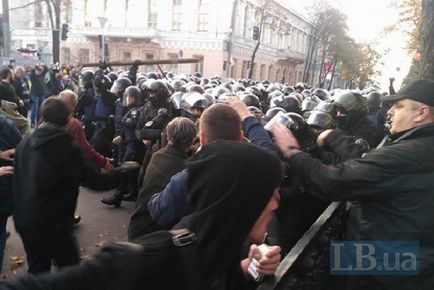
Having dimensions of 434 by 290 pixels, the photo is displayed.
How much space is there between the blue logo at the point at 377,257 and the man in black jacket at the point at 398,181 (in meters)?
0.03

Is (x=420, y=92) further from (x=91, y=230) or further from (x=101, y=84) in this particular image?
(x=101, y=84)

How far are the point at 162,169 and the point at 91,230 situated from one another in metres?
3.25

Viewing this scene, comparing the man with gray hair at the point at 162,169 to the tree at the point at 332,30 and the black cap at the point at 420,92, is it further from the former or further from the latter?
the tree at the point at 332,30

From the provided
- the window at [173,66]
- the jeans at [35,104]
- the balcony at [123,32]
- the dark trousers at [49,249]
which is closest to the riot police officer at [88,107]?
the jeans at [35,104]

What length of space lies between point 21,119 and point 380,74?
2665 inches

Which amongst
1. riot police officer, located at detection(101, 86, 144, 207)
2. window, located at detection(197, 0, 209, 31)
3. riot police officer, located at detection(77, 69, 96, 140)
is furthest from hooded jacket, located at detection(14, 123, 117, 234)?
window, located at detection(197, 0, 209, 31)

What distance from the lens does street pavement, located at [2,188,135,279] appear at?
181 inches

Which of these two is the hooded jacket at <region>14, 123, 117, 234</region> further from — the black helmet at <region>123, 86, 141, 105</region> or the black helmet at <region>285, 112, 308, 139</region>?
the black helmet at <region>123, 86, 141, 105</region>

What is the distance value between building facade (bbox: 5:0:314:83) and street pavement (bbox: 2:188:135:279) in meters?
28.2

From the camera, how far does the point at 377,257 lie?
7.63ft

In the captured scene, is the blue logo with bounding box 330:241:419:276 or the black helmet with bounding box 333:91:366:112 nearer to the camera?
the blue logo with bounding box 330:241:419:276

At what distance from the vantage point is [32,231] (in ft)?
10.1

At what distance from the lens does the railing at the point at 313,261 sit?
2.02 meters

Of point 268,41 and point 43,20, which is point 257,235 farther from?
point 268,41
